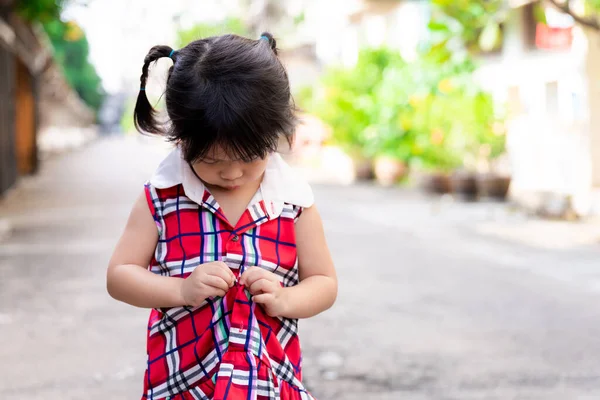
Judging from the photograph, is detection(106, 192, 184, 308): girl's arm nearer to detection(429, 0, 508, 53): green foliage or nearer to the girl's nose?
the girl's nose

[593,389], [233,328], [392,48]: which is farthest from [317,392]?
[392,48]

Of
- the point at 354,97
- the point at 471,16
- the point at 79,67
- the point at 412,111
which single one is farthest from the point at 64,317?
the point at 79,67

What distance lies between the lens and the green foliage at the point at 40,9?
9953 millimetres

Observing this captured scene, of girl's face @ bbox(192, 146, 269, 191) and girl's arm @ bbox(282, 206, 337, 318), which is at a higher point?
girl's face @ bbox(192, 146, 269, 191)

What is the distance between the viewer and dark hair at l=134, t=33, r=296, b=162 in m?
1.58

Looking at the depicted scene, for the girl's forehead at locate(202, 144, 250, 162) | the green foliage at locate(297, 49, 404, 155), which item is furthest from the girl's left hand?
the green foliage at locate(297, 49, 404, 155)

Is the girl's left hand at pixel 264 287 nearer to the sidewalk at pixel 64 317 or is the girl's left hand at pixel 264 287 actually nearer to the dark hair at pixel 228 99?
the dark hair at pixel 228 99

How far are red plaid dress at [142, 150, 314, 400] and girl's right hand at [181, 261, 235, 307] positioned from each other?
8cm

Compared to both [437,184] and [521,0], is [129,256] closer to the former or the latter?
[437,184]

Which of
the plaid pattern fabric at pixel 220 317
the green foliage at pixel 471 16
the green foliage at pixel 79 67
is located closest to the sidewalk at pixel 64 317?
the plaid pattern fabric at pixel 220 317

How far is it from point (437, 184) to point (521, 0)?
9.89 feet

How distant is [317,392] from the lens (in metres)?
3.20

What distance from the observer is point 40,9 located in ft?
32.7

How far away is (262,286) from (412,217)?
7874 mm
